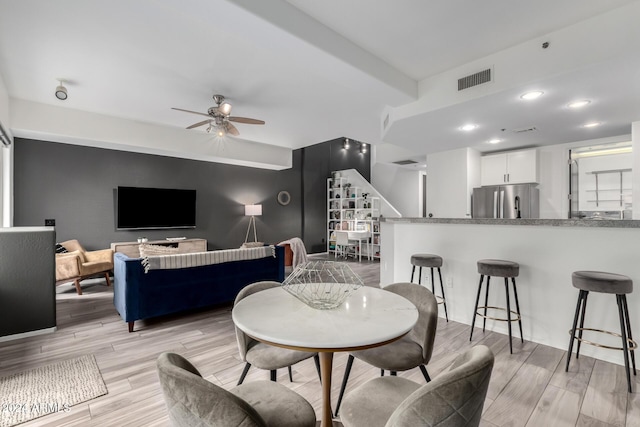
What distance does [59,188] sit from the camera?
504 centimetres

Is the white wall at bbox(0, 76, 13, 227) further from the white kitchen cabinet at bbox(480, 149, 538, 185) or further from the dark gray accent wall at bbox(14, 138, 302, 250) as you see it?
the white kitchen cabinet at bbox(480, 149, 538, 185)

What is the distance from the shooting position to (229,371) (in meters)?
2.32

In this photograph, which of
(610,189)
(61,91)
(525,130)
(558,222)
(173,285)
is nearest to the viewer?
(558,222)

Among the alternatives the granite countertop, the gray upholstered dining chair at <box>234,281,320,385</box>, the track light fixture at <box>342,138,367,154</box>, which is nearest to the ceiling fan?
the granite countertop

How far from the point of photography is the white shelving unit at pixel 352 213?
838 centimetres

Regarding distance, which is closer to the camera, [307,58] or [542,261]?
→ [307,58]

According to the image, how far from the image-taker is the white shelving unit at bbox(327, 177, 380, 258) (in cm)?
838

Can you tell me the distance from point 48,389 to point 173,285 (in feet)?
4.29

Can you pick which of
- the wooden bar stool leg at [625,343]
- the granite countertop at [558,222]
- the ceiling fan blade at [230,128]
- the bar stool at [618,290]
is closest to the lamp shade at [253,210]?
the ceiling fan blade at [230,128]

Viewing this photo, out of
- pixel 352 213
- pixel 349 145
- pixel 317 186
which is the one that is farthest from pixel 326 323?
pixel 349 145

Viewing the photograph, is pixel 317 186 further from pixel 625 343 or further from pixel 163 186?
pixel 625 343

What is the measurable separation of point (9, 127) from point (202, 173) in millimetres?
3087

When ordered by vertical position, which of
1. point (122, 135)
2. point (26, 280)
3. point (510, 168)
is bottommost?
point (26, 280)

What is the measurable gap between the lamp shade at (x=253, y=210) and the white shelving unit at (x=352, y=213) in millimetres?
2675
